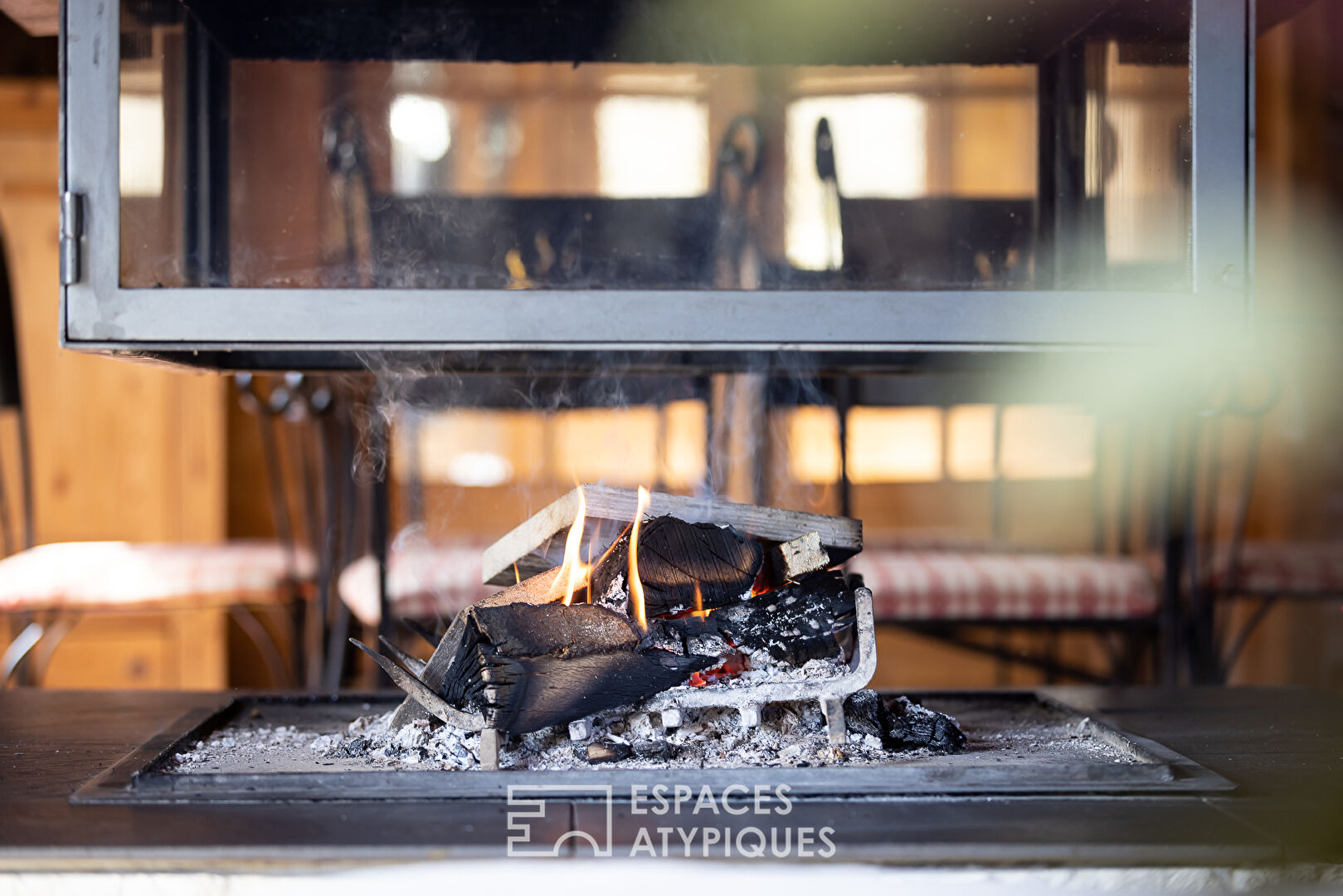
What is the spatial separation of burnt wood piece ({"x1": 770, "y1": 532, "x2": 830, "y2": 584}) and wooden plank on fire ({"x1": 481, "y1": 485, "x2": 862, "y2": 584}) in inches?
0.7

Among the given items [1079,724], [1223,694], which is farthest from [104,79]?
[1223,694]

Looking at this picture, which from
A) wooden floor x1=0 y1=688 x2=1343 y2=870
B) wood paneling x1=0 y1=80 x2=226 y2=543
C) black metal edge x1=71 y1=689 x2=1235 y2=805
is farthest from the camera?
wood paneling x1=0 y1=80 x2=226 y2=543

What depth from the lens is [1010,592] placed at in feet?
5.89

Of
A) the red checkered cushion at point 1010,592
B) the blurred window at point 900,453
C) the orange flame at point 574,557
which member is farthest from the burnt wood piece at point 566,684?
the blurred window at point 900,453

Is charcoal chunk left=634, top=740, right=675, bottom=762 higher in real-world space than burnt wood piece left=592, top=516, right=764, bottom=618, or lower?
lower

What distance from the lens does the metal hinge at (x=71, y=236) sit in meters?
1.02

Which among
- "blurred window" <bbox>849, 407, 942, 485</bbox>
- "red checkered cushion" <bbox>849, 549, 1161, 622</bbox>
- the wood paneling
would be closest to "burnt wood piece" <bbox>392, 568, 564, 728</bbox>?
"red checkered cushion" <bbox>849, 549, 1161, 622</bbox>

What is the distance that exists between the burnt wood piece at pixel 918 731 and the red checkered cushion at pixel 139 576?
1344 mm

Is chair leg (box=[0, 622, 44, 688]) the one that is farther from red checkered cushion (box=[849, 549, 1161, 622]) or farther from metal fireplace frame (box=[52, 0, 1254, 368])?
red checkered cushion (box=[849, 549, 1161, 622])

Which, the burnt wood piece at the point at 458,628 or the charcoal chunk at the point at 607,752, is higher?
the burnt wood piece at the point at 458,628

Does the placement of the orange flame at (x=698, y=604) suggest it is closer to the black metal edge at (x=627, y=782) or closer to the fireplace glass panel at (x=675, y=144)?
the black metal edge at (x=627, y=782)

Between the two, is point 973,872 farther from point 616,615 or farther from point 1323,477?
point 1323,477

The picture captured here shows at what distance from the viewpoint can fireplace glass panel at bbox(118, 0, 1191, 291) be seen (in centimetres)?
113

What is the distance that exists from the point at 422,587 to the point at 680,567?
0.81 meters
